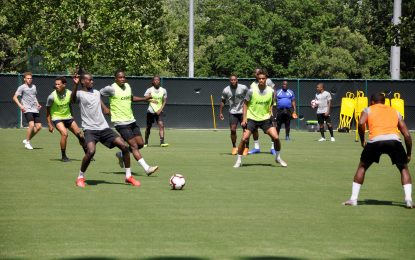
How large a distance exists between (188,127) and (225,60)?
39.9m

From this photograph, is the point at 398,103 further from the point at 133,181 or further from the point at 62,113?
the point at 133,181

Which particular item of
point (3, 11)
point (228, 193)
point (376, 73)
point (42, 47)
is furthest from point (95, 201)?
point (376, 73)

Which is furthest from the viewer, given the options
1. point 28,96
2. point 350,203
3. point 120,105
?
point 28,96

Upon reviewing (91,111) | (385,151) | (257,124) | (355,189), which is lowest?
(355,189)

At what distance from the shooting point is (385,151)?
13.4m

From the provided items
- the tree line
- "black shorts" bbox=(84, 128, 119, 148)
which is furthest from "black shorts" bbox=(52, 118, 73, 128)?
the tree line

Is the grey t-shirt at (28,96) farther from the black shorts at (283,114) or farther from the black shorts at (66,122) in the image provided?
the black shorts at (283,114)

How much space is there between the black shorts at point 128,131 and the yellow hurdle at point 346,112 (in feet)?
80.3

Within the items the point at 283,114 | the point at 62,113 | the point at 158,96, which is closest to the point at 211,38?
the point at 283,114

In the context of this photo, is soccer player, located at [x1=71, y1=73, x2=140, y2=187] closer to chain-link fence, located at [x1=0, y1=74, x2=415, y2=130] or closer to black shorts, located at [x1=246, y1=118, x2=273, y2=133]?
black shorts, located at [x1=246, y1=118, x2=273, y2=133]

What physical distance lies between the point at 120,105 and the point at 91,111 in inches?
78.8

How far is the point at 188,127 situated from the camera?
43.2 meters

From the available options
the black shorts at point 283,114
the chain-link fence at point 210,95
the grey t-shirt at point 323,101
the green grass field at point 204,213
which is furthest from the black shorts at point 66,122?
the chain-link fence at point 210,95

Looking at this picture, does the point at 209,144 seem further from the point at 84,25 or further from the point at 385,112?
the point at 84,25
